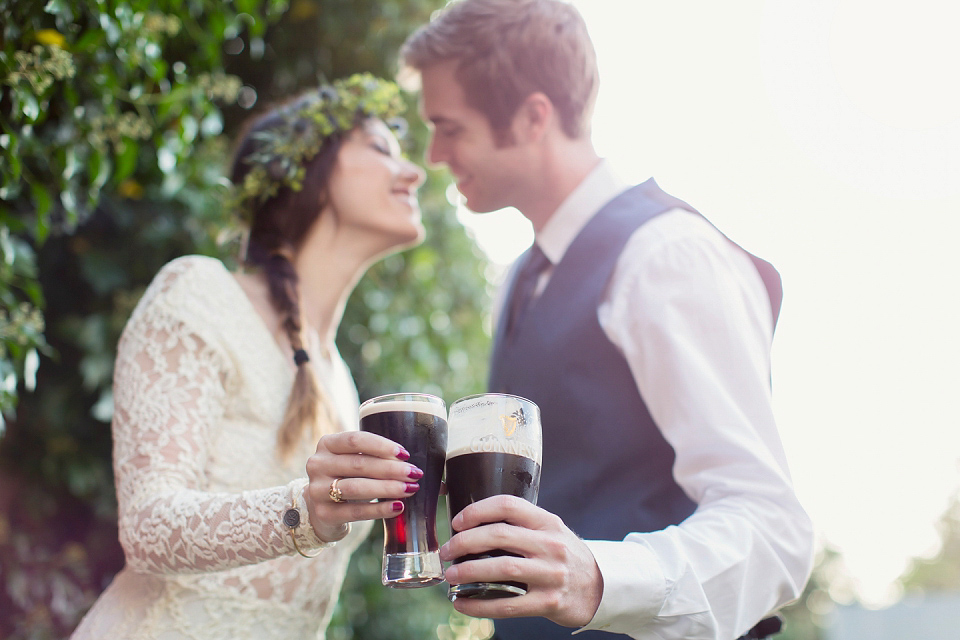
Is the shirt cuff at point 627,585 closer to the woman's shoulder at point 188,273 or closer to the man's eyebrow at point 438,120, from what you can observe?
the woman's shoulder at point 188,273

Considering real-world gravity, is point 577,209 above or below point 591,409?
above

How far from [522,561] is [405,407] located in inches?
11.2

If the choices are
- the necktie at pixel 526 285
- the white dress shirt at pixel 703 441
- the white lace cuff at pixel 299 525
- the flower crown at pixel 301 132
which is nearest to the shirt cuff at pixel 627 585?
the white dress shirt at pixel 703 441

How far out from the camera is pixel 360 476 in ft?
3.31

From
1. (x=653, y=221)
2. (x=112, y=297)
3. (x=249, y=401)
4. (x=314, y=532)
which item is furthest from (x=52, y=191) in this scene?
(x=653, y=221)

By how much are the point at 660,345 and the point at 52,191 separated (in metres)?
1.79

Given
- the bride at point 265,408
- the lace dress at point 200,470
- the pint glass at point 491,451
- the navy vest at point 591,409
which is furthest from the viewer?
the navy vest at point 591,409

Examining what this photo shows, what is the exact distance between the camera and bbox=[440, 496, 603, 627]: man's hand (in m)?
0.90

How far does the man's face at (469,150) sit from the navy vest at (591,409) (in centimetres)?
59

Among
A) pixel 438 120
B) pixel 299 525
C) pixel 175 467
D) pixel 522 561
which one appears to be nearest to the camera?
pixel 522 561

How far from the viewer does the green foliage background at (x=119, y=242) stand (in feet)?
5.91

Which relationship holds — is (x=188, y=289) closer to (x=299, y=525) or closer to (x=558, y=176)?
(x=299, y=525)

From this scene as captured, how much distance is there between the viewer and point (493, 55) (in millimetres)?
2250

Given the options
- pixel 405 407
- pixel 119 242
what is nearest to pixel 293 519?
pixel 405 407
